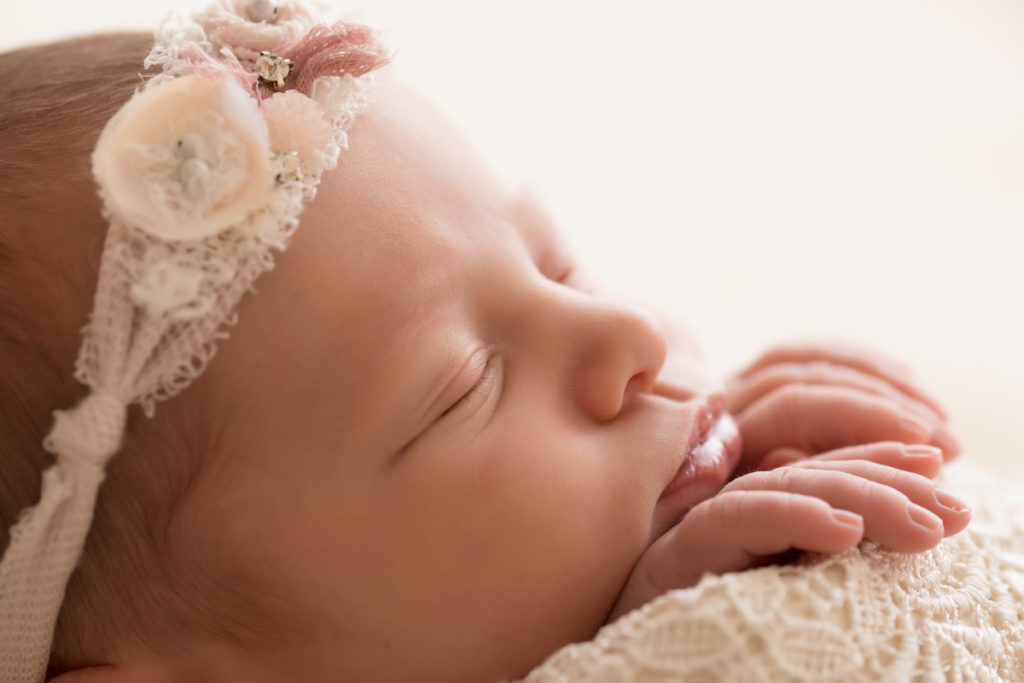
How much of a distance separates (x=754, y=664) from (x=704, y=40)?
5.55 feet

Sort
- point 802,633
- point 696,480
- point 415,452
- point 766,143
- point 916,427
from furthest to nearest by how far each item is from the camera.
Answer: point 766,143 < point 916,427 < point 696,480 < point 415,452 < point 802,633

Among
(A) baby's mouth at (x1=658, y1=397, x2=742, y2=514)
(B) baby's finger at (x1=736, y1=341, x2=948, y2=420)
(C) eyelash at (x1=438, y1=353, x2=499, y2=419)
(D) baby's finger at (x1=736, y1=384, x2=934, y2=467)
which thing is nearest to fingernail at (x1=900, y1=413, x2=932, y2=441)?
(D) baby's finger at (x1=736, y1=384, x2=934, y2=467)

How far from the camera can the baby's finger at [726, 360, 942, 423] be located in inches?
54.5

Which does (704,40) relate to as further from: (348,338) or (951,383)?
(348,338)

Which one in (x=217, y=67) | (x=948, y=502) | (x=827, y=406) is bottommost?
(x=827, y=406)

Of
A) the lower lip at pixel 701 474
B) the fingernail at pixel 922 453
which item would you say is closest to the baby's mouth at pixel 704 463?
the lower lip at pixel 701 474

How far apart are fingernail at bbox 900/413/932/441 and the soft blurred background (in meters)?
0.62

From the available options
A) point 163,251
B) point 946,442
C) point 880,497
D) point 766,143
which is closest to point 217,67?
point 163,251

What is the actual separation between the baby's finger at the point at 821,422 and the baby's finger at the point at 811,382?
0.03 metres

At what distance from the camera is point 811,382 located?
1444 mm

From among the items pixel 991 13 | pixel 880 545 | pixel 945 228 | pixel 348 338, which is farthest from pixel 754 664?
pixel 991 13

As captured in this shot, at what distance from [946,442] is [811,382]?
0.20m

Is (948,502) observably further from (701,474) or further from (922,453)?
(701,474)

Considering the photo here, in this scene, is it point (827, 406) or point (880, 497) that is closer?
point (880, 497)
